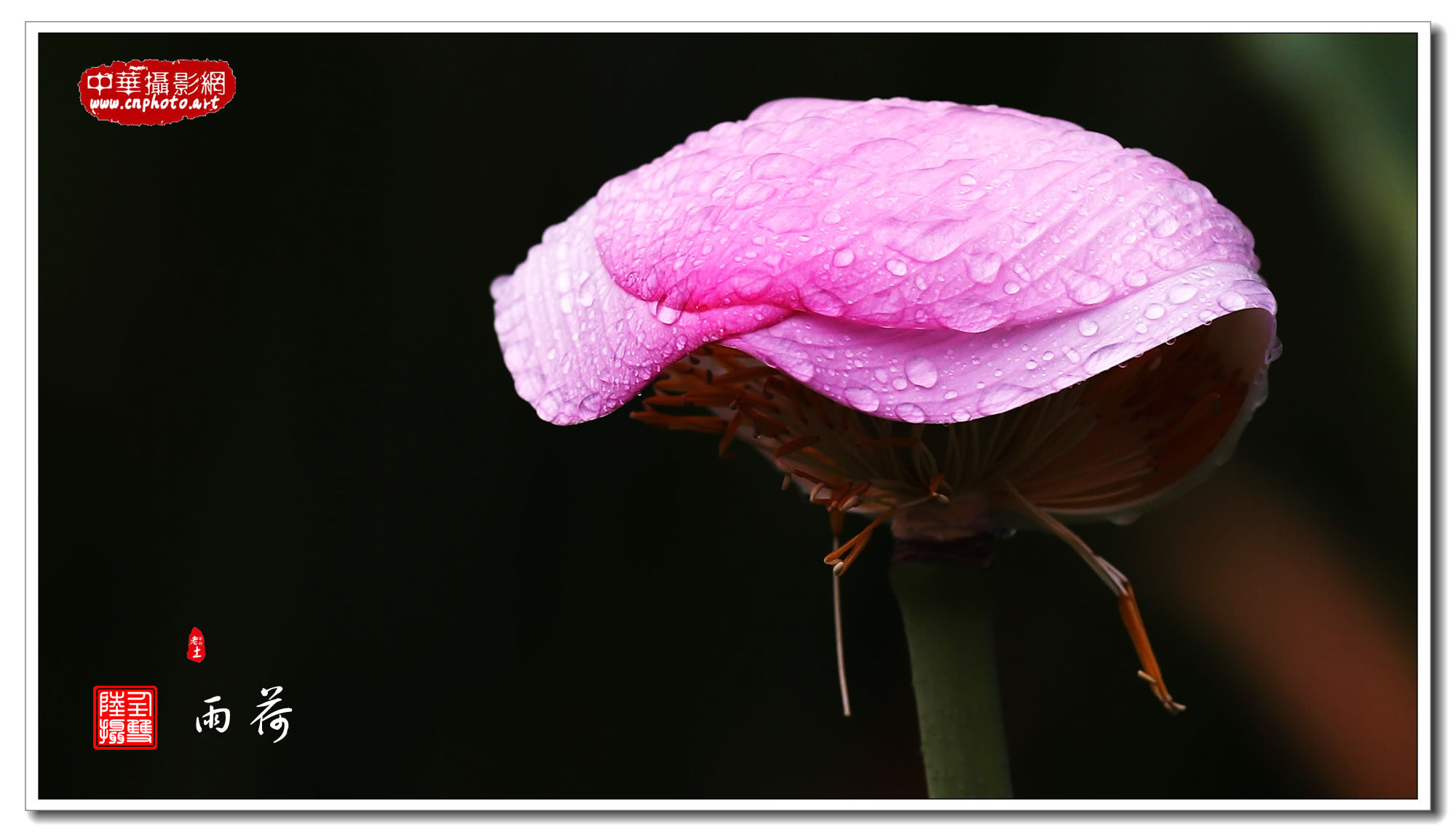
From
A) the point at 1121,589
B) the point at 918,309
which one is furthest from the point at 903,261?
the point at 1121,589

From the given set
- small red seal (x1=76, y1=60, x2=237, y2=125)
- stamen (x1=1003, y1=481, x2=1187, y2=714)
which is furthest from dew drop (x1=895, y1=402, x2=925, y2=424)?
small red seal (x1=76, y1=60, x2=237, y2=125)

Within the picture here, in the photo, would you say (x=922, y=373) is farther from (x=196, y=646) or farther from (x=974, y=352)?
(x=196, y=646)

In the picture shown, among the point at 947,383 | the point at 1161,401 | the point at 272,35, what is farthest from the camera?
the point at 272,35

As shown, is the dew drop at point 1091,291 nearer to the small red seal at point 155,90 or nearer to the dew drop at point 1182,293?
the dew drop at point 1182,293

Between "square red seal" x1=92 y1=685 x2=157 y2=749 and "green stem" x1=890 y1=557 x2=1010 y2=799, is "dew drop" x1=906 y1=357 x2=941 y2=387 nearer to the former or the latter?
"green stem" x1=890 y1=557 x2=1010 y2=799

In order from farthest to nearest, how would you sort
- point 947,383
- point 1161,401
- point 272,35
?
point 272,35
point 1161,401
point 947,383

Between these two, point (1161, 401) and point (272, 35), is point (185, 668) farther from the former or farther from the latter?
point (1161, 401)
